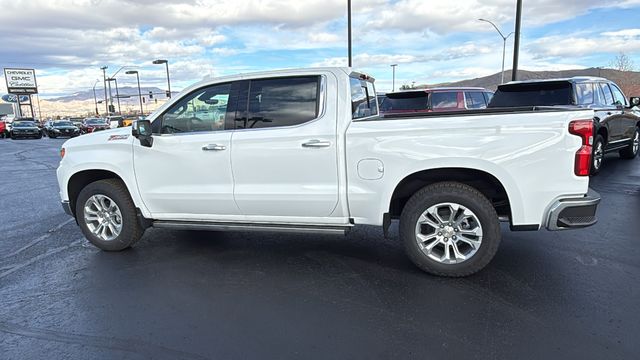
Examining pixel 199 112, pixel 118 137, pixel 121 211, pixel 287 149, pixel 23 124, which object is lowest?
pixel 121 211

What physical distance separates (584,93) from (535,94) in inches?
34.7

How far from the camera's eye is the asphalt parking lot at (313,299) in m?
3.07

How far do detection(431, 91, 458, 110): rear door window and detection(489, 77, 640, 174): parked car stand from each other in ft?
7.27

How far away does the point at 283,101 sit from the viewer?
446 cm

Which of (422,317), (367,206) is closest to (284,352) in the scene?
(422,317)

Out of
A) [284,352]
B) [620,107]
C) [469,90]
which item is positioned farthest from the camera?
[469,90]

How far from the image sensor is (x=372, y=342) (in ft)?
10.2

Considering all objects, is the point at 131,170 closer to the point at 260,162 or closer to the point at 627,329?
the point at 260,162

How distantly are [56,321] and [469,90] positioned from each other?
35.9 ft

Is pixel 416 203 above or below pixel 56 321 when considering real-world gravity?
above

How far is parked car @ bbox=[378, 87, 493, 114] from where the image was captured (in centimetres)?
1160

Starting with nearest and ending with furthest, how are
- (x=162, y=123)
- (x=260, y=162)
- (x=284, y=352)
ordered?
(x=284, y=352) → (x=260, y=162) → (x=162, y=123)

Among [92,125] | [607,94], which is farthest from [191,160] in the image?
[92,125]

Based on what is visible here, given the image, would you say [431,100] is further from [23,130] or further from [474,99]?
[23,130]
